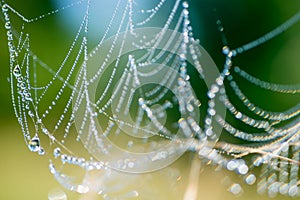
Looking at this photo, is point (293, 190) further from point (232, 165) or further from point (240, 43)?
point (240, 43)

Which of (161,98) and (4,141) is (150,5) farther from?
(4,141)

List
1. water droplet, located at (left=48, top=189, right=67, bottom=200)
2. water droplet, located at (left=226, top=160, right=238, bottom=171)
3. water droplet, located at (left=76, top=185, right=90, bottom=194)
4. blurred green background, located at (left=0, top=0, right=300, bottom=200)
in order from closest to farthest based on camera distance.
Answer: water droplet, located at (left=76, top=185, right=90, bottom=194) → water droplet, located at (left=48, top=189, right=67, bottom=200) → water droplet, located at (left=226, top=160, right=238, bottom=171) → blurred green background, located at (left=0, top=0, right=300, bottom=200)

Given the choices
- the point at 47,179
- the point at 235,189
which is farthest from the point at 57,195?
the point at 235,189

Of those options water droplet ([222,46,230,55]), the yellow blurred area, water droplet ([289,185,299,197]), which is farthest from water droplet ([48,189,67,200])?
water droplet ([222,46,230,55])

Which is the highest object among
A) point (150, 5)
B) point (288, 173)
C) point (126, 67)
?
point (150, 5)

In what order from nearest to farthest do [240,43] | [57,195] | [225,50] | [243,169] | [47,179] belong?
[57,195] → [243,169] → [47,179] → [240,43] → [225,50]

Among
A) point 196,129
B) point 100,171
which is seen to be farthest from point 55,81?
point 100,171

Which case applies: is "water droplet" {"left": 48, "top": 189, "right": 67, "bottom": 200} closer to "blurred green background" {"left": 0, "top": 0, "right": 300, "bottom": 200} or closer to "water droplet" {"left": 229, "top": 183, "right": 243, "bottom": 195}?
"blurred green background" {"left": 0, "top": 0, "right": 300, "bottom": 200}

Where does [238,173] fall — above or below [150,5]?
below

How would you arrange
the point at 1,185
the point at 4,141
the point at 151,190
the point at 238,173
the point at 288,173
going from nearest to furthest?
the point at 151,190 → the point at 288,173 → the point at 238,173 → the point at 1,185 → the point at 4,141

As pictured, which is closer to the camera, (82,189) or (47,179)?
(82,189)

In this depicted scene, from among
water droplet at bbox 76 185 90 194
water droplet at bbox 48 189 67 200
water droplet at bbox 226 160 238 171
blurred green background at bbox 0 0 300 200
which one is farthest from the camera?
blurred green background at bbox 0 0 300 200
